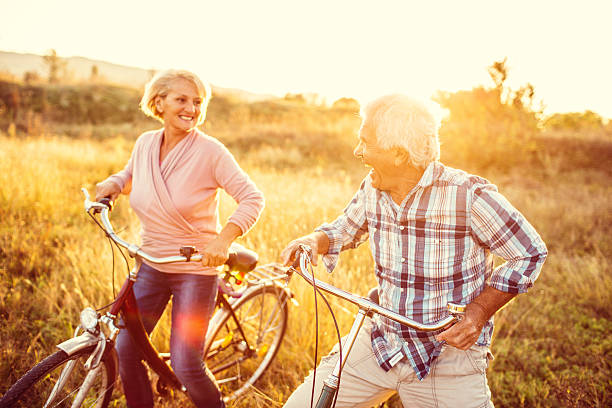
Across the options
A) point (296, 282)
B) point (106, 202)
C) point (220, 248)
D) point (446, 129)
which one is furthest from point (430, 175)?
point (446, 129)

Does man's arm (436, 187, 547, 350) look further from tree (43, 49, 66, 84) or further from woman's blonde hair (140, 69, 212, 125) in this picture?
tree (43, 49, 66, 84)

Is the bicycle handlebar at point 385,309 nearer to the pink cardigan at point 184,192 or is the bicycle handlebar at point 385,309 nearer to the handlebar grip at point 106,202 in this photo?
the pink cardigan at point 184,192

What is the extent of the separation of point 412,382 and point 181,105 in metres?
1.96

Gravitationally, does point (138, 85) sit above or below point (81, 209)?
above

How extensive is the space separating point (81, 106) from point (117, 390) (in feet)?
88.3

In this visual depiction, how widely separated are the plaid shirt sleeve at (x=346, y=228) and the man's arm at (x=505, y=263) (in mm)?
595

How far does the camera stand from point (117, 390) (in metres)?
3.11

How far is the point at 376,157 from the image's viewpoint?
1.86 meters

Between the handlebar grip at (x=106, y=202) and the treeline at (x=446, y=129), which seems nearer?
the handlebar grip at (x=106, y=202)

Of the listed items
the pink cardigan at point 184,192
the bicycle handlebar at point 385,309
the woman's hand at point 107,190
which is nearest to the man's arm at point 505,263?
the bicycle handlebar at point 385,309

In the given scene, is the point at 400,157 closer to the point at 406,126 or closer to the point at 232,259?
the point at 406,126

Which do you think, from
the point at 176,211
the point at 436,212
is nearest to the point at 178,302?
the point at 176,211

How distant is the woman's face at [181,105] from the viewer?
2.51m

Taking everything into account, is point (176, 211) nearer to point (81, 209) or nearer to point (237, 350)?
point (237, 350)
